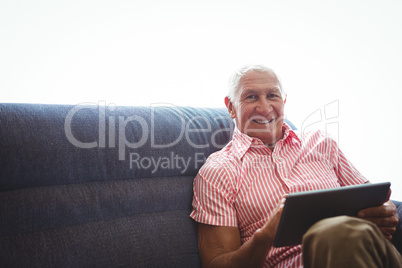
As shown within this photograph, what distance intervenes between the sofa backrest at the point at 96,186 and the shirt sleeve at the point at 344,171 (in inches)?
22.4

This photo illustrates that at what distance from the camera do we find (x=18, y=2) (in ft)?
4.70

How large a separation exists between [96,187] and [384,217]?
39.6 inches

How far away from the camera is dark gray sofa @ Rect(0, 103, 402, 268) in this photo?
101cm

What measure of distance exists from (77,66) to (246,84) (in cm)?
81

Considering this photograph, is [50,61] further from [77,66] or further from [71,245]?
[71,245]

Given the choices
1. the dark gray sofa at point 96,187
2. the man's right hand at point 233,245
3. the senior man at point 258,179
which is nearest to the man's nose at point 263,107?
the senior man at point 258,179

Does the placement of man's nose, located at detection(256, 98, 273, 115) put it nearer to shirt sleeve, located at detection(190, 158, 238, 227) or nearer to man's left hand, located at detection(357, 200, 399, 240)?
shirt sleeve, located at detection(190, 158, 238, 227)

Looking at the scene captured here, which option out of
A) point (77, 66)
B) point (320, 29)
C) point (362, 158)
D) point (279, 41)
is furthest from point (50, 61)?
point (362, 158)

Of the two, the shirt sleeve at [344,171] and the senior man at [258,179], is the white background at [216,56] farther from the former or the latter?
the shirt sleeve at [344,171]

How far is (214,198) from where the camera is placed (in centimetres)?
120

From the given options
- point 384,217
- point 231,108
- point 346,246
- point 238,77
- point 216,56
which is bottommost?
point 384,217

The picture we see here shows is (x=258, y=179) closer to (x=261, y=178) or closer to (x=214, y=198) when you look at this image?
(x=261, y=178)

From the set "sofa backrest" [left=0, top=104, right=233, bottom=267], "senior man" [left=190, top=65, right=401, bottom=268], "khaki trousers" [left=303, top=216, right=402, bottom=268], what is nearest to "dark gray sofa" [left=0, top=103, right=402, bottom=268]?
"sofa backrest" [left=0, top=104, right=233, bottom=267]

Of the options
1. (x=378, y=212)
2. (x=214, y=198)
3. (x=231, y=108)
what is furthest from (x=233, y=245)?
(x=231, y=108)
